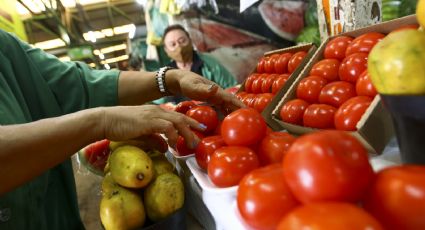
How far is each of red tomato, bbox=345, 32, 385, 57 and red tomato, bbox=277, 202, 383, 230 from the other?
3.24 feet

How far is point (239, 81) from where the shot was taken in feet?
14.6

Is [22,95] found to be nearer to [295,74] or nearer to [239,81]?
[295,74]

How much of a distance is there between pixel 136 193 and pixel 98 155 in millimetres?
650

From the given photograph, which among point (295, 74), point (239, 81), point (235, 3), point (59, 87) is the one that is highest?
point (235, 3)

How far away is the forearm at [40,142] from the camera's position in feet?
3.24

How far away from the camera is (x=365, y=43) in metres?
1.34

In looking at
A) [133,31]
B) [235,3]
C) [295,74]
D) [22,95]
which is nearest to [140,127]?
[22,95]

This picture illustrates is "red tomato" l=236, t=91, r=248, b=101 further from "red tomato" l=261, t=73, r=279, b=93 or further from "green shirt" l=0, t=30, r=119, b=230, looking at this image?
"green shirt" l=0, t=30, r=119, b=230

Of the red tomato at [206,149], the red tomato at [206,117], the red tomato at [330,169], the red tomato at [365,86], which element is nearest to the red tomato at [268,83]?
the red tomato at [206,117]

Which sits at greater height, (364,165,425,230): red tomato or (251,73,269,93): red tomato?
(364,165,425,230): red tomato

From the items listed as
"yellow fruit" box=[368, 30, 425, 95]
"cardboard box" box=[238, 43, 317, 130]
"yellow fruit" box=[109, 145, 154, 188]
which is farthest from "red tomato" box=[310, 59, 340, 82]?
"yellow fruit" box=[109, 145, 154, 188]

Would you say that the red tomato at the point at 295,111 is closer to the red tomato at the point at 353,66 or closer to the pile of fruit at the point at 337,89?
the pile of fruit at the point at 337,89

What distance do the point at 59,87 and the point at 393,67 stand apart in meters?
1.53

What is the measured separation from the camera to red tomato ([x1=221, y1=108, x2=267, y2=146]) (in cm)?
101
